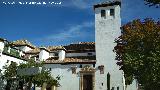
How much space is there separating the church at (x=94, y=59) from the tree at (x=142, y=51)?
6167mm

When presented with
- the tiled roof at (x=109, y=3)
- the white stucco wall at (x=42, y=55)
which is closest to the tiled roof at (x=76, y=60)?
the white stucco wall at (x=42, y=55)

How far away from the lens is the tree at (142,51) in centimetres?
3736

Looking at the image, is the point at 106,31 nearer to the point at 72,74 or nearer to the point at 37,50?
the point at 72,74

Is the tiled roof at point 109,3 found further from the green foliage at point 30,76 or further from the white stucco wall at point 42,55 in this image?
the green foliage at point 30,76

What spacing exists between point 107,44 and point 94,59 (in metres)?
3.84

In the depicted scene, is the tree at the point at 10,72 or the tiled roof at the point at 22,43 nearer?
the tree at the point at 10,72

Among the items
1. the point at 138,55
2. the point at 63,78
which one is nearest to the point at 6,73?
the point at 63,78

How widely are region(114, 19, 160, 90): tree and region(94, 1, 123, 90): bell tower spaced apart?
5.44m

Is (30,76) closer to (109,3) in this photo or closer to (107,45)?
(107,45)

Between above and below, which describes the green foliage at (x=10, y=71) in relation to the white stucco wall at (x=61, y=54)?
below

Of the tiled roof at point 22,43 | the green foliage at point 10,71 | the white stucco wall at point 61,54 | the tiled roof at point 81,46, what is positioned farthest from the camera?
the tiled roof at point 22,43

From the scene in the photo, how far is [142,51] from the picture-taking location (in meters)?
40.5

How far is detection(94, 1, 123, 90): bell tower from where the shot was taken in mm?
51562

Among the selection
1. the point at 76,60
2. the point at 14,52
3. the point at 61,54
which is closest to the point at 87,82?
the point at 76,60
